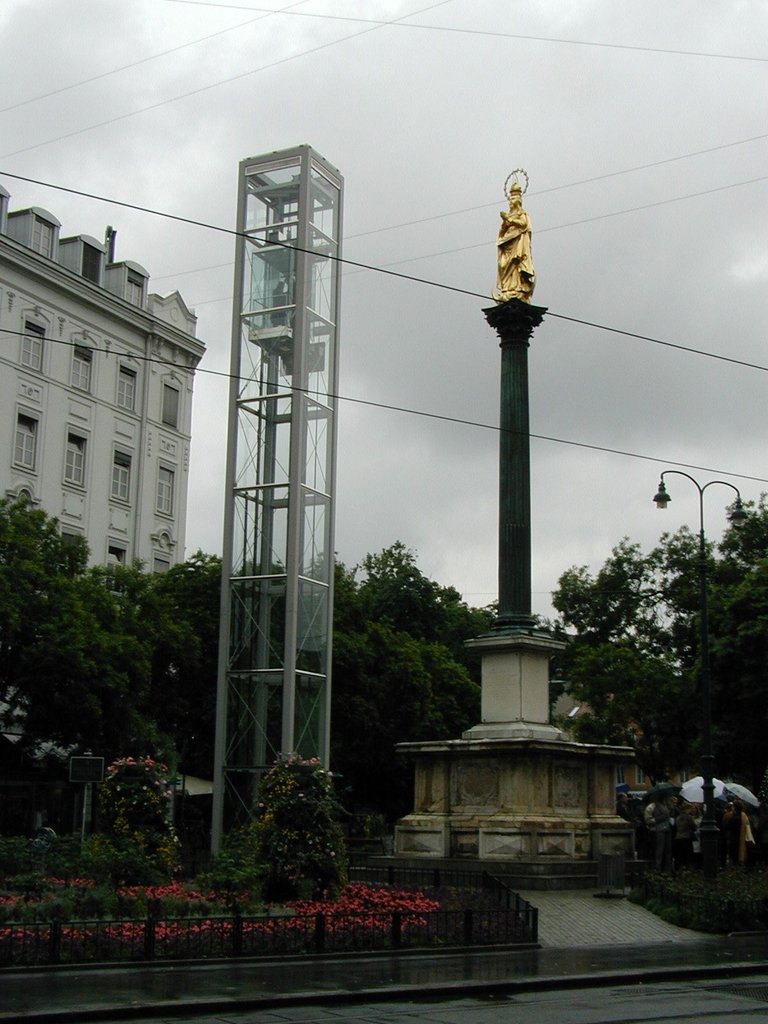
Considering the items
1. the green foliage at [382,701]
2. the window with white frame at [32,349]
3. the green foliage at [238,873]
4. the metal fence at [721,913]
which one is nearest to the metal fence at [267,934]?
the green foliage at [238,873]

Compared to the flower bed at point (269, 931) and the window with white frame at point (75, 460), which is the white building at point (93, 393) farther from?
the flower bed at point (269, 931)

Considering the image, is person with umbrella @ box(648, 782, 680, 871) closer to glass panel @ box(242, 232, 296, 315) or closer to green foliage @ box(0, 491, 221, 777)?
green foliage @ box(0, 491, 221, 777)

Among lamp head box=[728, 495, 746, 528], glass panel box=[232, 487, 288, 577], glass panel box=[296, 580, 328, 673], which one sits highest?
lamp head box=[728, 495, 746, 528]

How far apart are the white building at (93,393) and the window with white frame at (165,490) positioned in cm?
4

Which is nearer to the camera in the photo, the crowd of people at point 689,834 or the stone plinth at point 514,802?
the stone plinth at point 514,802

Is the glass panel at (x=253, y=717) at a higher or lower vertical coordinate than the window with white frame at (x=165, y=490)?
lower

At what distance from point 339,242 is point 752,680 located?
18062 mm

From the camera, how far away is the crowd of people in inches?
1034

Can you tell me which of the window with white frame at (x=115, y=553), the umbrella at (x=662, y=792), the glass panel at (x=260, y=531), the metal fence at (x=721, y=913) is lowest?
the metal fence at (x=721, y=913)

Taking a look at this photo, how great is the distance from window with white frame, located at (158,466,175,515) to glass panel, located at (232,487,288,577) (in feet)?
57.7

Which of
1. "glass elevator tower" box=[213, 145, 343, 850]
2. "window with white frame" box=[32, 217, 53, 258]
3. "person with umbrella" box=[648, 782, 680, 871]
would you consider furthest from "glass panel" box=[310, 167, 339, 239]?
"person with umbrella" box=[648, 782, 680, 871]

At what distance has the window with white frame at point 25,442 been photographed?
46.8 m

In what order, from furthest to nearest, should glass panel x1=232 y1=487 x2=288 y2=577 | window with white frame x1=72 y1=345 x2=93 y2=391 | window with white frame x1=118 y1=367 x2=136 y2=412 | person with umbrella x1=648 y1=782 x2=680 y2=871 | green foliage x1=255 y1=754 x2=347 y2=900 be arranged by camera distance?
window with white frame x1=118 y1=367 x2=136 y2=412 < window with white frame x1=72 y1=345 x2=93 y2=391 < glass panel x1=232 y1=487 x2=288 y2=577 < person with umbrella x1=648 y1=782 x2=680 y2=871 < green foliage x1=255 y1=754 x2=347 y2=900

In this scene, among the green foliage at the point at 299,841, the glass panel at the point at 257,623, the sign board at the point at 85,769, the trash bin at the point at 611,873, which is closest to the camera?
the green foliage at the point at 299,841
